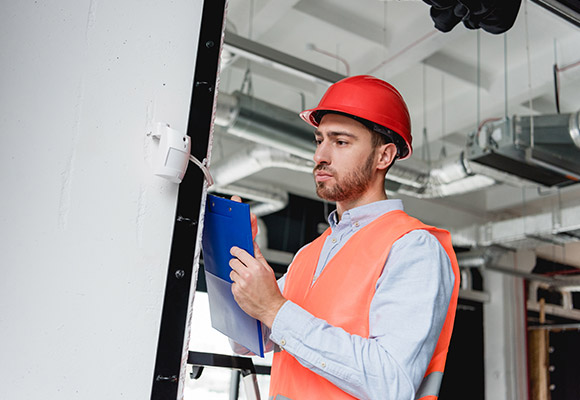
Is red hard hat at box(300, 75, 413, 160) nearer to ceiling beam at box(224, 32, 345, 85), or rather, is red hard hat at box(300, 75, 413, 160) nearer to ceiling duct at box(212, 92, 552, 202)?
ceiling beam at box(224, 32, 345, 85)

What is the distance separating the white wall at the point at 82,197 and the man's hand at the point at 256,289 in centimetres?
21

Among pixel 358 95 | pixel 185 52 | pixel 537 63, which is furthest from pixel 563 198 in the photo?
pixel 185 52

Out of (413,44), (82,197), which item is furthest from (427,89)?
(82,197)

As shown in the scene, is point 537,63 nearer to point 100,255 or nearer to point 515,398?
point 100,255

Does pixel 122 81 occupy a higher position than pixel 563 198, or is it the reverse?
pixel 563 198

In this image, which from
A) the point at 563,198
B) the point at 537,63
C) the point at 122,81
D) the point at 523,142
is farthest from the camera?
the point at 563,198

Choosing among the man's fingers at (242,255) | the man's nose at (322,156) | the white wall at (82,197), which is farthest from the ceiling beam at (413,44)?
the white wall at (82,197)

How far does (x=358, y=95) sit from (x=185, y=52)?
551mm

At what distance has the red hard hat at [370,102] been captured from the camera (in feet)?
4.96

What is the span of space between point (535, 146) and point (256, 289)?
3.29 metres

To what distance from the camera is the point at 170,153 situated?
1.01 metres

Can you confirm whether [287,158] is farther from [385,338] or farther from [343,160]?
[385,338]

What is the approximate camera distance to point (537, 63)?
193 inches

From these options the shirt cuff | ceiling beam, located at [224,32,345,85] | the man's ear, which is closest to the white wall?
the shirt cuff
